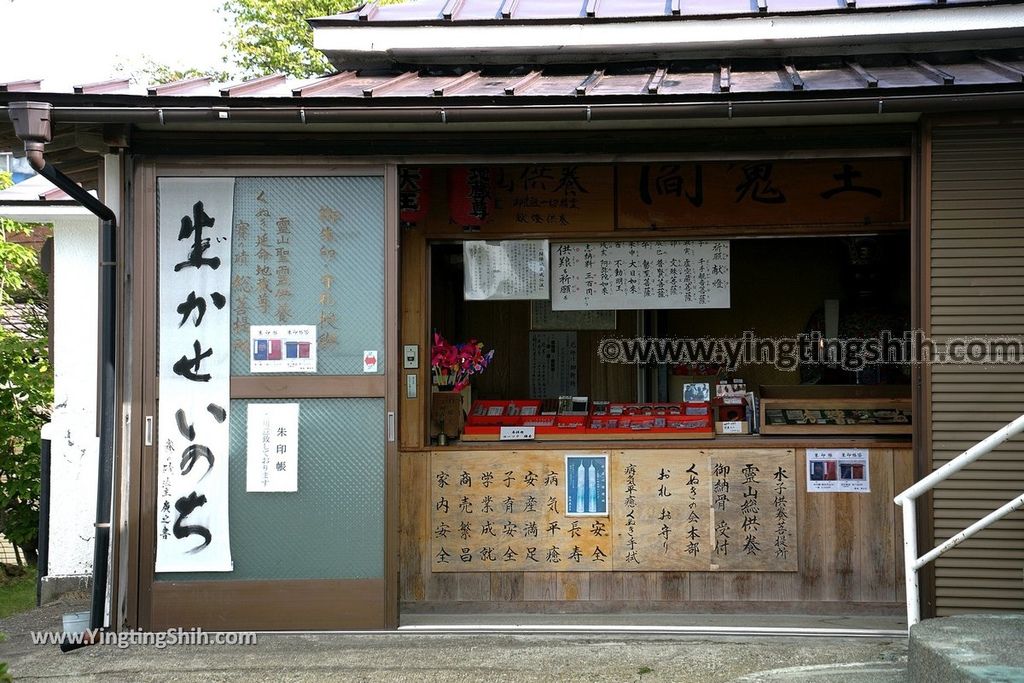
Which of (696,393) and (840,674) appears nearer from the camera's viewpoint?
(840,674)

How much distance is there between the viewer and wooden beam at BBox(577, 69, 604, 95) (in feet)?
20.6

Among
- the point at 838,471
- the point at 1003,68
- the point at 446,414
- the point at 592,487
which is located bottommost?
the point at 592,487

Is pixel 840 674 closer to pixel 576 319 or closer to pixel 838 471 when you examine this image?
pixel 838 471

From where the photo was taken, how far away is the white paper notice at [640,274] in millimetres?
7875

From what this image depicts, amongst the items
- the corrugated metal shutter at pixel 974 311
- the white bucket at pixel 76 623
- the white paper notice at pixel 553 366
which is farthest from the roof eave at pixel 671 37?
the white bucket at pixel 76 623

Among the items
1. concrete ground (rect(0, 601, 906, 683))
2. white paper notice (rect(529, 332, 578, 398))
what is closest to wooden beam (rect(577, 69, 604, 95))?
white paper notice (rect(529, 332, 578, 398))

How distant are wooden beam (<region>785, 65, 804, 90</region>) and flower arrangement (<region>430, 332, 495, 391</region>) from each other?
3233 mm

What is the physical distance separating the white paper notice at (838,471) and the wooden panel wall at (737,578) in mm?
49

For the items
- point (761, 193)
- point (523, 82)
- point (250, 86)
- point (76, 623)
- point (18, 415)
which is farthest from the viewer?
point (18, 415)

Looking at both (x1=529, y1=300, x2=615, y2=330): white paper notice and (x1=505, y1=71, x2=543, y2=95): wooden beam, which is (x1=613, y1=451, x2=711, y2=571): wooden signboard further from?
(x1=505, y1=71, x2=543, y2=95): wooden beam

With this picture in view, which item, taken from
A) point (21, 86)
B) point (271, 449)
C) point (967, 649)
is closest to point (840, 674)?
point (967, 649)

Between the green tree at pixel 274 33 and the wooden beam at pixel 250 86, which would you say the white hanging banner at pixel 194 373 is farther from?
the green tree at pixel 274 33

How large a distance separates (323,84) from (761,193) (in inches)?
134

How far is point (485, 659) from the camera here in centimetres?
626
